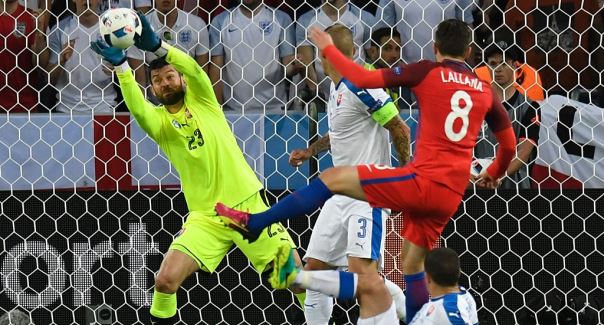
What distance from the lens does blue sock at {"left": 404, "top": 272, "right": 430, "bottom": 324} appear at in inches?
271

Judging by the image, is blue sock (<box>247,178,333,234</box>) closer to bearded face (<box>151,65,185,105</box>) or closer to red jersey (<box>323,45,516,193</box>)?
red jersey (<box>323,45,516,193</box>)

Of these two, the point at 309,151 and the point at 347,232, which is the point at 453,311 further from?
the point at 309,151

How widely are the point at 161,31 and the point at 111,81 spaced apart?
461 mm

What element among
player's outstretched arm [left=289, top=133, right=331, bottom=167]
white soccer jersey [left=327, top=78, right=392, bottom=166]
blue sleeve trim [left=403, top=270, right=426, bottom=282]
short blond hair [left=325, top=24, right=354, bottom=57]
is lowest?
blue sleeve trim [left=403, top=270, right=426, bottom=282]

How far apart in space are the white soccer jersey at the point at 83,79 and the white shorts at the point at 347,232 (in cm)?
210

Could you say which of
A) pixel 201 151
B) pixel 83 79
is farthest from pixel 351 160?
pixel 83 79

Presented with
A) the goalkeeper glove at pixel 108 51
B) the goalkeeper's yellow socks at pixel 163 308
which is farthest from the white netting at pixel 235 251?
the goalkeeper glove at pixel 108 51

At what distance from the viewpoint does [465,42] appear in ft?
21.9

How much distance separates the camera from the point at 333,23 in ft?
29.6

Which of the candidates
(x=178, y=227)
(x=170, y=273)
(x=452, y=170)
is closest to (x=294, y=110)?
(x=178, y=227)

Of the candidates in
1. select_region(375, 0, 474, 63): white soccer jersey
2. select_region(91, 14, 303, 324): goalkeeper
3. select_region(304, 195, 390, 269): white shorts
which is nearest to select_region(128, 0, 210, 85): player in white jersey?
select_region(375, 0, 474, 63): white soccer jersey

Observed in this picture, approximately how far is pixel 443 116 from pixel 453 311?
3.01ft

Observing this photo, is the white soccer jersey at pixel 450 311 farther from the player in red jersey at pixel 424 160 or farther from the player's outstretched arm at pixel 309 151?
the player's outstretched arm at pixel 309 151

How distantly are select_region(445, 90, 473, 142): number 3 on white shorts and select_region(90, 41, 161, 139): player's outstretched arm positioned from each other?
5.86 ft
